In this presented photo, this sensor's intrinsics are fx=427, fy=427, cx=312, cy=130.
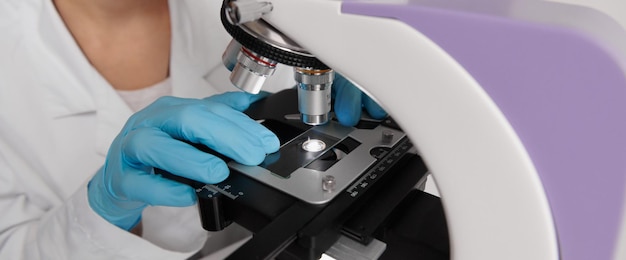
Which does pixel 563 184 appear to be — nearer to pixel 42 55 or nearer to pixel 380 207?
pixel 380 207

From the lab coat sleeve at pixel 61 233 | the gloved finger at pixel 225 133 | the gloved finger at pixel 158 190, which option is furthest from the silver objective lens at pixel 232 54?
the lab coat sleeve at pixel 61 233

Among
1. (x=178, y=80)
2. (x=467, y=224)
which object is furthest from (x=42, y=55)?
(x=467, y=224)

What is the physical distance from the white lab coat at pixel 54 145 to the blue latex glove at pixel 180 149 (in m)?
0.19

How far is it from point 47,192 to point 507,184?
97 centimetres

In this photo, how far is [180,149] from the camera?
2.05 feet

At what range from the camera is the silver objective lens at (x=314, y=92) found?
53 centimetres

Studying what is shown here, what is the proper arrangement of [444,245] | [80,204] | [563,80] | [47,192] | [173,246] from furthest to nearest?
[173,246]
[47,192]
[80,204]
[444,245]
[563,80]

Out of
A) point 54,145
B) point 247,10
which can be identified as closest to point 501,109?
point 247,10

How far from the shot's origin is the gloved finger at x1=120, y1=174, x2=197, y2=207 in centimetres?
65

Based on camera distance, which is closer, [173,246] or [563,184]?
[563,184]

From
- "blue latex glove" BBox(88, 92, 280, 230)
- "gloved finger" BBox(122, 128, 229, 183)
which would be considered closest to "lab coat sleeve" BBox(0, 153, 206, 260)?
"blue latex glove" BBox(88, 92, 280, 230)

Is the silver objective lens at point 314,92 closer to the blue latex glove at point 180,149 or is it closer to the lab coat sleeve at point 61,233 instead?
the blue latex glove at point 180,149

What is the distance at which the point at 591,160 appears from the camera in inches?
13.4

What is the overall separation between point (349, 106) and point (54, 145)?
691 mm
